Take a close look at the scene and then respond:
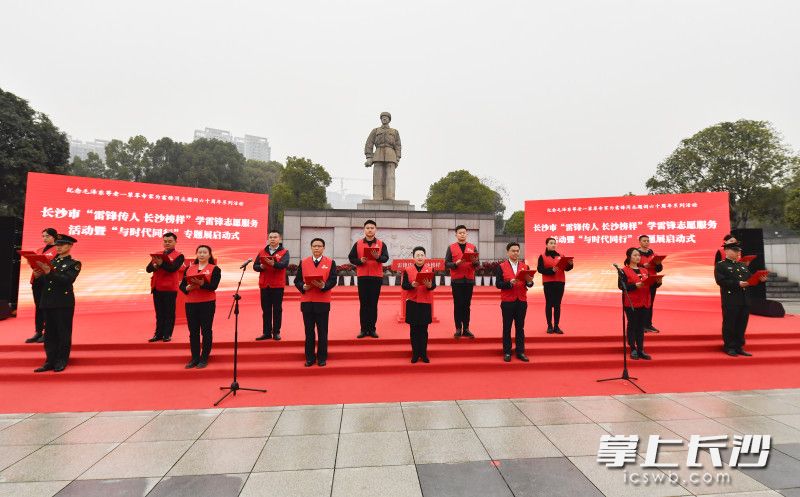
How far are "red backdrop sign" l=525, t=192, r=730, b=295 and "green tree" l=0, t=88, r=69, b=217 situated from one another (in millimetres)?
24023

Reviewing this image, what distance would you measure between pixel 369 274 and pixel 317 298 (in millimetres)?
1185

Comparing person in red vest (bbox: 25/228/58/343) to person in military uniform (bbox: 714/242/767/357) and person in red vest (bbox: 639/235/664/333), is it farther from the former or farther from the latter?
person in military uniform (bbox: 714/242/767/357)

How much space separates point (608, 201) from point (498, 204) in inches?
1591

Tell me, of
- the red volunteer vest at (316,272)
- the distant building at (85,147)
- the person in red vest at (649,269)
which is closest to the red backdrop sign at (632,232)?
the person in red vest at (649,269)

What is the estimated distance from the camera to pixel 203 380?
4.47 meters

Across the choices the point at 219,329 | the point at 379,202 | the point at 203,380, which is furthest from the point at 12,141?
the point at 203,380

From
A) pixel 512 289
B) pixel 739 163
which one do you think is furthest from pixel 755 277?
pixel 739 163

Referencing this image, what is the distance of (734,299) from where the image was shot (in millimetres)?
5246

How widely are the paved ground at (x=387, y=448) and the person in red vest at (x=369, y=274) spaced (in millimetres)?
1888

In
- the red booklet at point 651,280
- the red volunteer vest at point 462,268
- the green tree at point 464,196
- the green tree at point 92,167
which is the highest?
the green tree at point 92,167

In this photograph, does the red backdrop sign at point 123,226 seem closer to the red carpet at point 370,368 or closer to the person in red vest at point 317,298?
the red carpet at point 370,368

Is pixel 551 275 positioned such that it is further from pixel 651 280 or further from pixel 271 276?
pixel 271 276

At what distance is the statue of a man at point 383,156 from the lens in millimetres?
13992

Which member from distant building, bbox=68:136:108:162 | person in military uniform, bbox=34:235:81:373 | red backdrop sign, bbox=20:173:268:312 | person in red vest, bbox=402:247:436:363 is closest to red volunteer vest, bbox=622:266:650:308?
person in red vest, bbox=402:247:436:363
